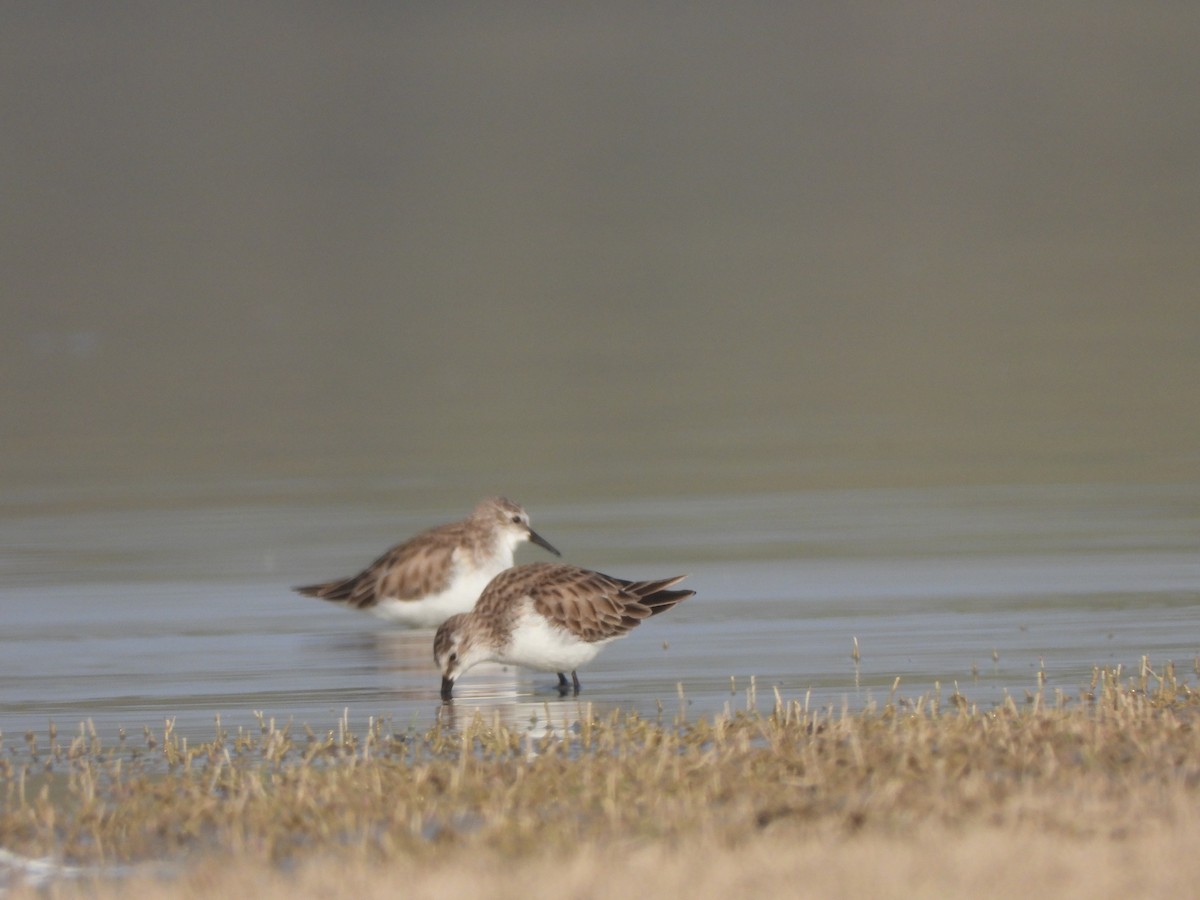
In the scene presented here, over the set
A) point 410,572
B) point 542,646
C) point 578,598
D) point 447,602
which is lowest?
point 542,646

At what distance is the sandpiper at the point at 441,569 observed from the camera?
1259cm

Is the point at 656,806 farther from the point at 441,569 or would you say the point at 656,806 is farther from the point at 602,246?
the point at 602,246

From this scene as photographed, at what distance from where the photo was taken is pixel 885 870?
20.4ft

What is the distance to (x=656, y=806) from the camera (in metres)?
7.25

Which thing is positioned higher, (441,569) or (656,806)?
(441,569)

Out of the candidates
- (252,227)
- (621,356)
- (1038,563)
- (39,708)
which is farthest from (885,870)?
(252,227)

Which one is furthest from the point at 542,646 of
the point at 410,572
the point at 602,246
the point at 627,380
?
the point at 602,246

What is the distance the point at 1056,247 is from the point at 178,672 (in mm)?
31140

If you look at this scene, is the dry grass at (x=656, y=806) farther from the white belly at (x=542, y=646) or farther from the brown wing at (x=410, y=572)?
the brown wing at (x=410, y=572)

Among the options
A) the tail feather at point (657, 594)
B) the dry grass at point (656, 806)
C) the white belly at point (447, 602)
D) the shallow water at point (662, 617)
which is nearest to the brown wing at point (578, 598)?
the tail feather at point (657, 594)

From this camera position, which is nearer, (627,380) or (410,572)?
(410,572)

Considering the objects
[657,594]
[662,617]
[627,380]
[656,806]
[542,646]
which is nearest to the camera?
[656,806]

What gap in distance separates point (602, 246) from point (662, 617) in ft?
103

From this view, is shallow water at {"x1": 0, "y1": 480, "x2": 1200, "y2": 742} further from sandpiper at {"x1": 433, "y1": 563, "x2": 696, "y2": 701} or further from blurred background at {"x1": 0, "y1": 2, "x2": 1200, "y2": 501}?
blurred background at {"x1": 0, "y1": 2, "x2": 1200, "y2": 501}
